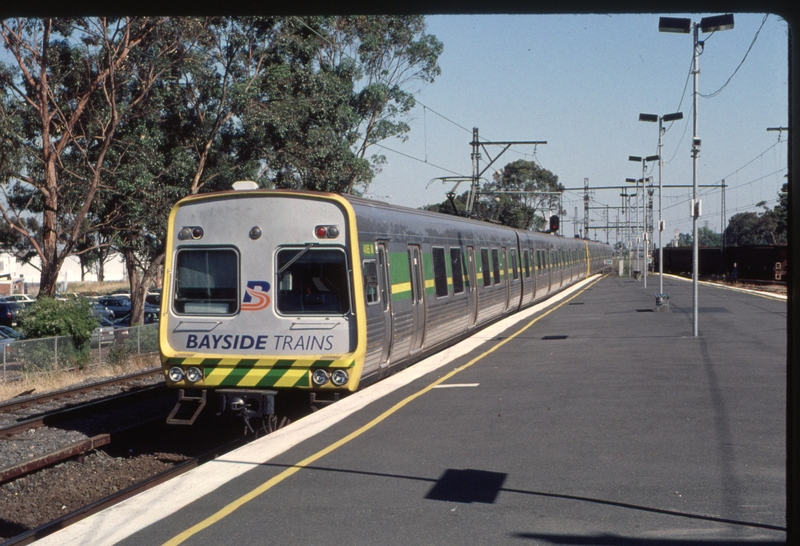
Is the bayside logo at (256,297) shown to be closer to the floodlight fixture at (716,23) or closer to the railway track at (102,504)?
the railway track at (102,504)

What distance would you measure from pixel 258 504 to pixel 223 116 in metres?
22.6

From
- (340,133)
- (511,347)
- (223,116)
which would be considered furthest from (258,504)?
(340,133)

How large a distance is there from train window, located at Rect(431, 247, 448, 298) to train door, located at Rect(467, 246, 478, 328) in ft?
7.26

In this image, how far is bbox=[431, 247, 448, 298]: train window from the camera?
14.3 meters

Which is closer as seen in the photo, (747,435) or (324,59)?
(747,435)

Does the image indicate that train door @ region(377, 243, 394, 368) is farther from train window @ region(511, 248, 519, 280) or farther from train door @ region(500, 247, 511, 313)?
train window @ region(511, 248, 519, 280)

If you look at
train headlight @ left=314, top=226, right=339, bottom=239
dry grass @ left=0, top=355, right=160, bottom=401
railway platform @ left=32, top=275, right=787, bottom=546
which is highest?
train headlight @ left=314, top=226, right=339, bottom=239

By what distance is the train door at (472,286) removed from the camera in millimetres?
17219

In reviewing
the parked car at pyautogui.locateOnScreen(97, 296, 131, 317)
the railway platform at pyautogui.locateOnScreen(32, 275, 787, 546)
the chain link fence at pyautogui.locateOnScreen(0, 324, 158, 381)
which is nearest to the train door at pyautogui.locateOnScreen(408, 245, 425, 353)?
the railway platform at pyautogui.locateOnScreen(32, 275, 787, 546)

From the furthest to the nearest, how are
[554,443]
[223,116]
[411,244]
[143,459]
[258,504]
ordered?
[223,116], [411,244], [143,459], [554,443], [258,504]

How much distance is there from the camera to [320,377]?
9.80 meters

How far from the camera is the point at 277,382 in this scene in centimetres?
987

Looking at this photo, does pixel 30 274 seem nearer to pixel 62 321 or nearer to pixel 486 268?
pixel 62 321

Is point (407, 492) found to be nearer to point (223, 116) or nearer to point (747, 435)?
point (747, 435)
